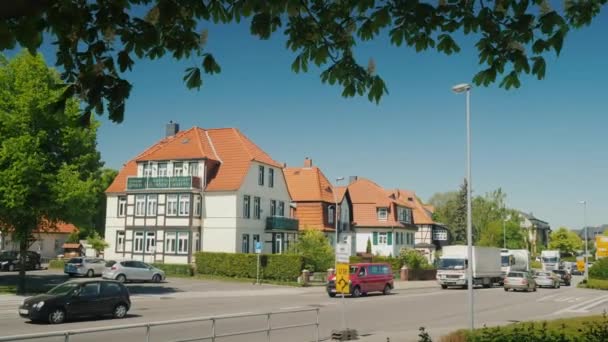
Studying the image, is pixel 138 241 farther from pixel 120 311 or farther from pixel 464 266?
pixel 120 311

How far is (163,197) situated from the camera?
166 feet

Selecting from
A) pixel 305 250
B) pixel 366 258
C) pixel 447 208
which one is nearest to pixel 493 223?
pixel 447 208

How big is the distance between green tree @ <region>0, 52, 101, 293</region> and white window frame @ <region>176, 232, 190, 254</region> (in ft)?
56.0

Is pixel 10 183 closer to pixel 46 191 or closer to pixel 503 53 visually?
pixel 46 191

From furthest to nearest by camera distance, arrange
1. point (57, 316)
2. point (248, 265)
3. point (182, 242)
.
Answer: point (182, 242), point (248, 265), point (57, 316)

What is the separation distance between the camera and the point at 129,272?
3994 centimetres

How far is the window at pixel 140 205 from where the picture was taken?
5163cm

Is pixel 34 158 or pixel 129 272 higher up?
pixel 34 158

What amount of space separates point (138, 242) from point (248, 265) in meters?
12.3

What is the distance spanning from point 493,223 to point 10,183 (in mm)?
78441

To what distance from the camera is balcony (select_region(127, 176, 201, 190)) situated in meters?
49.9

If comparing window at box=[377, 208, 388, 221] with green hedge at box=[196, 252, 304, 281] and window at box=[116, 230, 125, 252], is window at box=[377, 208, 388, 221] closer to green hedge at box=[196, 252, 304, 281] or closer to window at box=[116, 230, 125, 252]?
green hedge at box=[196, 252, 304, 281]

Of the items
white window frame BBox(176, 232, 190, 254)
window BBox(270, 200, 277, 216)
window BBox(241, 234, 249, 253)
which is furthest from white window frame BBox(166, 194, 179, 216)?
window BBox(270, 200, 277, 216)

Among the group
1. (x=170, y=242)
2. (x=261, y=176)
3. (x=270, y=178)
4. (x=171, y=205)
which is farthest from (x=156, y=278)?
(x=270, y=178)
